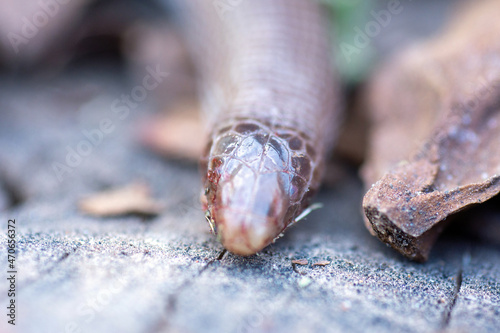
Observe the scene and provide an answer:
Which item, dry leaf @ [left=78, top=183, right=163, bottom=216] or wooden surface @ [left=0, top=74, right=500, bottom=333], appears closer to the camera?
wooden surface @ [left=0, top=74, right=500, bottom=333]

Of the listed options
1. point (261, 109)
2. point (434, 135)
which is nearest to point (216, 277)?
point (261, 109)

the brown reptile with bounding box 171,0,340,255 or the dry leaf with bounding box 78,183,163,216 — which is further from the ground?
the brown reptile with bounding box 171,0,340,255

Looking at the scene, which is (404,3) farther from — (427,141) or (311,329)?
(311,329)

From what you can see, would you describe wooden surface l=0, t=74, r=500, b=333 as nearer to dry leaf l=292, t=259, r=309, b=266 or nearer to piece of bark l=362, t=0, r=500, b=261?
dry leaf l=292, t=259, r=309, b=266

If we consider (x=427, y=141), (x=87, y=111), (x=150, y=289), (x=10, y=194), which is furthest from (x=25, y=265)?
(x=87, y=111)

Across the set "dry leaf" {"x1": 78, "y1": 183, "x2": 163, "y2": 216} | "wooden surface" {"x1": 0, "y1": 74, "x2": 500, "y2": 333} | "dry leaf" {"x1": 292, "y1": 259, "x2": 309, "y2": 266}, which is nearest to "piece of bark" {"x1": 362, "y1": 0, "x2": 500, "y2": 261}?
"wooden surface" {"x1": 0, "y1": 74, "x2": 500, "y2": 333}

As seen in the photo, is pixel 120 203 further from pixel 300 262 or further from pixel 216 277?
pixel 300 262

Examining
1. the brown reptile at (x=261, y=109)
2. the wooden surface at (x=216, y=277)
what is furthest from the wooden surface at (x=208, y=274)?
the brown reptile at (x=261, y=109)
